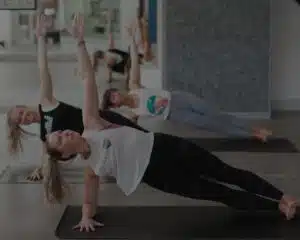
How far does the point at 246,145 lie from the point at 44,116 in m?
2.29

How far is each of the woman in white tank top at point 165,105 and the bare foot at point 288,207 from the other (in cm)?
167

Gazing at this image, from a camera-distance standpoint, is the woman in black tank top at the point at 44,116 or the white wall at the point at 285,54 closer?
the woman in black tank top at the point at 44,116

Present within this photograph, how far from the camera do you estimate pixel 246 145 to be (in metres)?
5.88

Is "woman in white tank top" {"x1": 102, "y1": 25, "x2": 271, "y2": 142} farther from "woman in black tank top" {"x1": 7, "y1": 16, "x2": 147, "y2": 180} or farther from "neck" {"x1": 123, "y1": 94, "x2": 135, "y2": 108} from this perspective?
"woman in black tank top" {"x1": 7, "y1": 16, "x2": 147, "y2": 180}

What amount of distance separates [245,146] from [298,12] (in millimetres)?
2891

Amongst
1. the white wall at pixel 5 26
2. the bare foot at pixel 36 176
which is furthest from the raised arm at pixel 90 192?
the white wall at pixel 5 26

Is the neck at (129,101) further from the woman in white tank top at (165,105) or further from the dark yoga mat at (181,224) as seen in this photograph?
the dark yoga mat at (181,224)

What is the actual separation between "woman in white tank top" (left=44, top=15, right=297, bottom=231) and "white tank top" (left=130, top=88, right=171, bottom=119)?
1550 millimetres

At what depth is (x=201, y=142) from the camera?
6141 mm

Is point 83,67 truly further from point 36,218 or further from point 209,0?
point 209,0

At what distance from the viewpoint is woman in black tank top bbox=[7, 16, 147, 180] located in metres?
4.21

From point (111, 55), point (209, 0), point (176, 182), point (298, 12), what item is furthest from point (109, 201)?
point (298, 12)

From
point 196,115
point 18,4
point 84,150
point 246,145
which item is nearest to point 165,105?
point 196,115

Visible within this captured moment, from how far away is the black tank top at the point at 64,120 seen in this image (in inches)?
166
